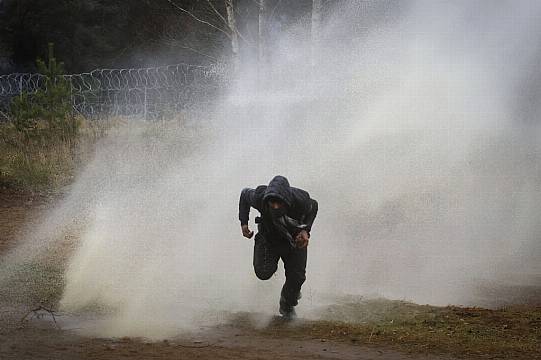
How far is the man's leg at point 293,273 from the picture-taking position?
850cm

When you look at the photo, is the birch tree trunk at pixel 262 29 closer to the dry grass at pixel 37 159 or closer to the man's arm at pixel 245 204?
the dry grass at pixel 37 159

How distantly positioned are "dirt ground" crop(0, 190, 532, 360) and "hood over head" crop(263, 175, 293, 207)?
52.0 inches

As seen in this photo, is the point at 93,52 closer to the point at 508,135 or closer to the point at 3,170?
the point at 3,170

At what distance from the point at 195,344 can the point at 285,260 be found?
157 cm

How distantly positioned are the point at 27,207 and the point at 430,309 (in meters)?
9.70

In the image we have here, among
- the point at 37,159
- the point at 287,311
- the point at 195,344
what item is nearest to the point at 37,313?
the point at 195,344

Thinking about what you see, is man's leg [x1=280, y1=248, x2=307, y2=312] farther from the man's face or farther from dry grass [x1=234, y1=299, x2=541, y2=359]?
the man's face

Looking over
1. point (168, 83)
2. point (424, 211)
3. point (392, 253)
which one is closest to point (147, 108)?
point (168, 83)

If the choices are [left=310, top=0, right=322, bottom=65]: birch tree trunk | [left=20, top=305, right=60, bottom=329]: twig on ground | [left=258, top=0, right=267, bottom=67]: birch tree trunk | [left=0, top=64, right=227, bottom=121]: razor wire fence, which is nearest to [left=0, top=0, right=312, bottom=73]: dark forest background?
[left=0, top=64, right=227, bottom=121]: razor wire fence

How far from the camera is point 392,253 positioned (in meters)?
13.2

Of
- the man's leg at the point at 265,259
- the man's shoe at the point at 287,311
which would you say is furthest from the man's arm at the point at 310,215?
the man's shoe at the point at 287,311

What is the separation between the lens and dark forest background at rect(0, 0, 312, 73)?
25.6m

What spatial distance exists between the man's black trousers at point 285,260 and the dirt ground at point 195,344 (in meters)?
0.37

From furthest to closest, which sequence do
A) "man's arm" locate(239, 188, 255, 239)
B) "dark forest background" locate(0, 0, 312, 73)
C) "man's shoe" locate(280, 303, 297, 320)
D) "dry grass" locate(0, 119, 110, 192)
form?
"dark forest background" locate(0, 0, 312, 73), "dry grass" locate(0, 119, 110, 192), "man's shoe" locate(280, 303, 297, 320), "man's arm" locate(239, 188, 255, 239)
